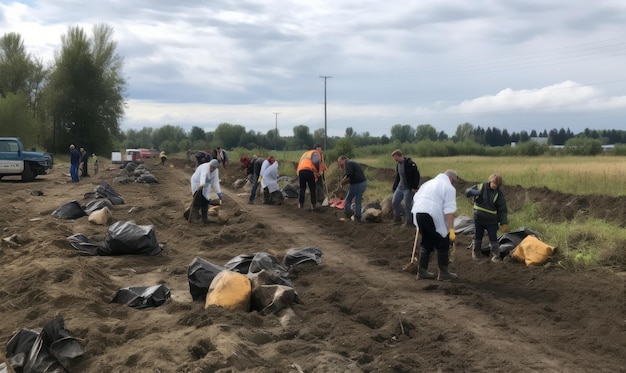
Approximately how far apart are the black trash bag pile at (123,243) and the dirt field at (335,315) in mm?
185

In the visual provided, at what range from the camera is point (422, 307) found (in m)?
6.12

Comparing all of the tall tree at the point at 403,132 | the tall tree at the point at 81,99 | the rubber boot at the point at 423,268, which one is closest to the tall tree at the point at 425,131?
the tall tree at the point at 403,132

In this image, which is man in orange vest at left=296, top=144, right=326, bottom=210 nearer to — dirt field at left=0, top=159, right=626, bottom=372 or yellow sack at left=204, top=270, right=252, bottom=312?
dirt field at left=0, top=159, right=626, bottom=372

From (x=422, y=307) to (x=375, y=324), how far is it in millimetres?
800

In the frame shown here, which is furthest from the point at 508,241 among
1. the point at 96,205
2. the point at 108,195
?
the point at 108,195

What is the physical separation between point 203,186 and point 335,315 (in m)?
6.45

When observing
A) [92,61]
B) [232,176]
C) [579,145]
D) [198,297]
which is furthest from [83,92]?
[198,297]

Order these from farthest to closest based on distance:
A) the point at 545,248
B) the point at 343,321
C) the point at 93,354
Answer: the point at 545,248 < the point at 343,321 < the point at 93,354

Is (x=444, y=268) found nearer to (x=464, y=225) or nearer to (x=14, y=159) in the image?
(x=464, y=225)

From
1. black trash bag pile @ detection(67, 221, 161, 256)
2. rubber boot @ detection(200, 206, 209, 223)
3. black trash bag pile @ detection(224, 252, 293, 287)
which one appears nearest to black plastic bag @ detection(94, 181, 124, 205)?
rubber boot @ detection(200, 206, 209, 223)

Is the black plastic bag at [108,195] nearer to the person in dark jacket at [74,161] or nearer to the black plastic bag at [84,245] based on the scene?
the black plastic bag at [84,245]

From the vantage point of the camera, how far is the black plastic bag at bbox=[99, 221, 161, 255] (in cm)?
867

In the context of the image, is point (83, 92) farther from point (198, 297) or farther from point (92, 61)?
point (198, 297)

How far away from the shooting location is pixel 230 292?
562cm
